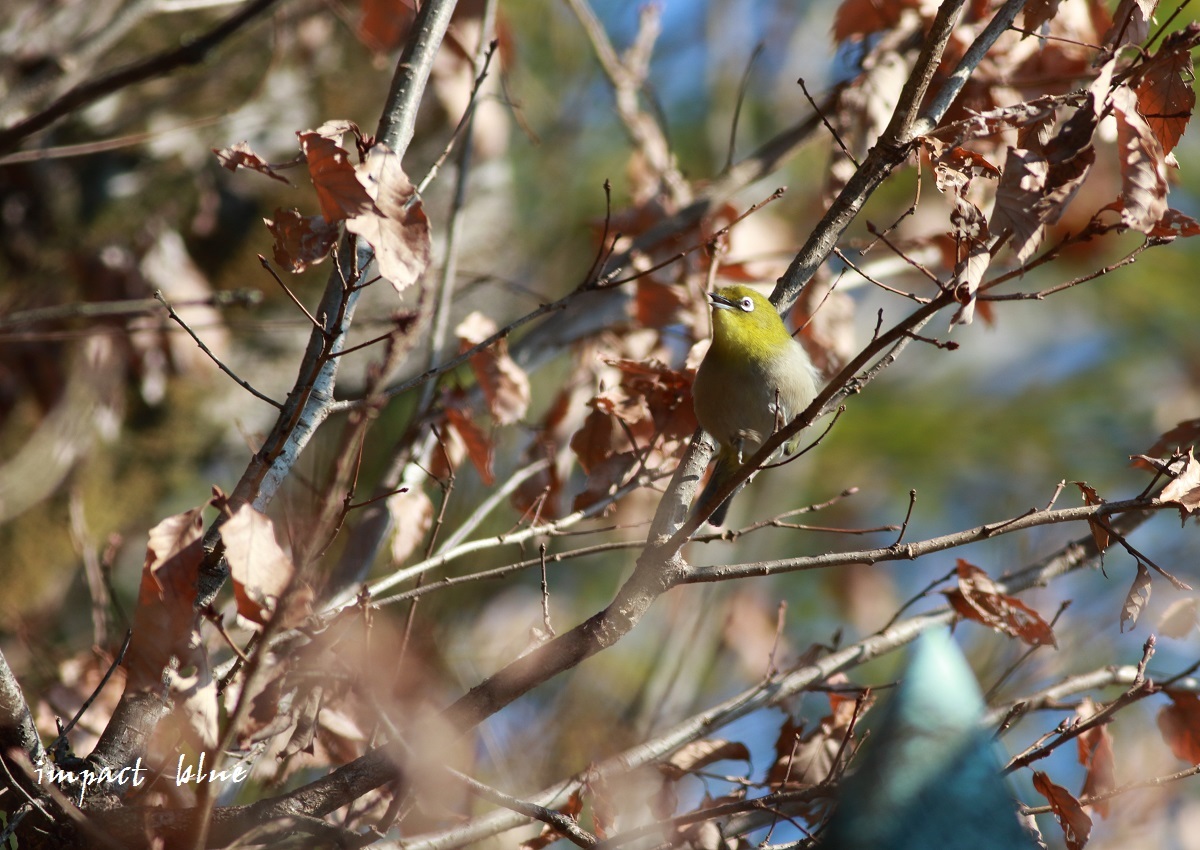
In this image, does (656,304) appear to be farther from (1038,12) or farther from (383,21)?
(1038,12)

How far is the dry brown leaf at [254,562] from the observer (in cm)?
146

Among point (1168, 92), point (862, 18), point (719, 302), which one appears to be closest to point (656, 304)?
point (719, 302)

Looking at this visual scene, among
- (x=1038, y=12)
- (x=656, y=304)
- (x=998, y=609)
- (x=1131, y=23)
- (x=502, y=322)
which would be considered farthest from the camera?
(x=502, y=322)

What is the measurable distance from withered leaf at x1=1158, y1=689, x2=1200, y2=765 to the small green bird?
1.11m

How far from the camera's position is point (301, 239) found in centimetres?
175

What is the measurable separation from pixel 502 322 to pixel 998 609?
3296mm

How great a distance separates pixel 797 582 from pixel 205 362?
442 cm

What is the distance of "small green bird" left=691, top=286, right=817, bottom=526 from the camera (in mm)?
2469

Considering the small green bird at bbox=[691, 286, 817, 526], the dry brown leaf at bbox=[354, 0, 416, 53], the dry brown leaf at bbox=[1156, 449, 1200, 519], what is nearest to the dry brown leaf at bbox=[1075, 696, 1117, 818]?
the dry brown leaf at bbox=[1156, 449, 1200, 519]

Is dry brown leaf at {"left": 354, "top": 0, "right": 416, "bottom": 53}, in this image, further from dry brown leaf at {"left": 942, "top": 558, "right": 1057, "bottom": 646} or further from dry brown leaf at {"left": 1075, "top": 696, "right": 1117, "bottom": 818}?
dry brown leaf at {"left": 1075, "top": 696, "right": 1117, "bottom": 818}

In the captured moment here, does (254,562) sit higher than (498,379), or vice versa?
(498,379)

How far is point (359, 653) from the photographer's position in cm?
202

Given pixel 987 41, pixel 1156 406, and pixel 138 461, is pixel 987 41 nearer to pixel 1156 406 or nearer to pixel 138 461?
pixel 138 461

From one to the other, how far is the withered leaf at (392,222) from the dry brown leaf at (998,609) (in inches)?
54.1
